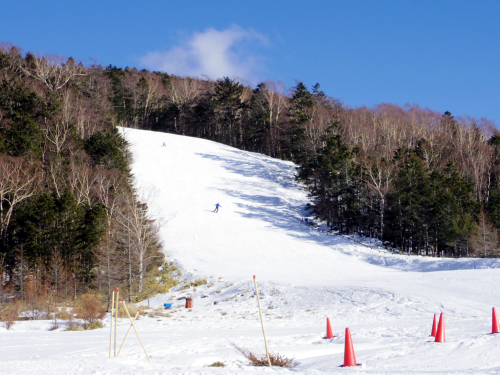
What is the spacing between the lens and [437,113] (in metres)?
81.9

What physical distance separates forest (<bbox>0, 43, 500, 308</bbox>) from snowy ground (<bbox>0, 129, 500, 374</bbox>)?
4559 mm

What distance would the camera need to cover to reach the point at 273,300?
1003 inches

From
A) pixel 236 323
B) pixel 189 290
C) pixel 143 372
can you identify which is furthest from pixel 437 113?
pixel 143 372

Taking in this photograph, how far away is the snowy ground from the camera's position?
30.4 ft

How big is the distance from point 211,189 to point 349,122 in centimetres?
2757

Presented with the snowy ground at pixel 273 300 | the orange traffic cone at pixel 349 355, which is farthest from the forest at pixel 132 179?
the orange traffic cone at pixel 349 355

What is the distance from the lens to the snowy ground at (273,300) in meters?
9.26

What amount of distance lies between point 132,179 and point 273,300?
99.2 feet

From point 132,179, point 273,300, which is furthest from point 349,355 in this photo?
point 132,179

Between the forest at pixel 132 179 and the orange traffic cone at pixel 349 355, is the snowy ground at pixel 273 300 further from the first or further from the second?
the forest at pixel 132 179

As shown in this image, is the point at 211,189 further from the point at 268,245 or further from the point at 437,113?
the point at 437,113

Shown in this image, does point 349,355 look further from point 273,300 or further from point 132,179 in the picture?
point 132,179

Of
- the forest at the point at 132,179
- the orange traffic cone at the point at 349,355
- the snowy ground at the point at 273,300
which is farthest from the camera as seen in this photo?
the forest at the point at 132,179

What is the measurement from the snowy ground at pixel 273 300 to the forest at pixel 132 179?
4559 mm
